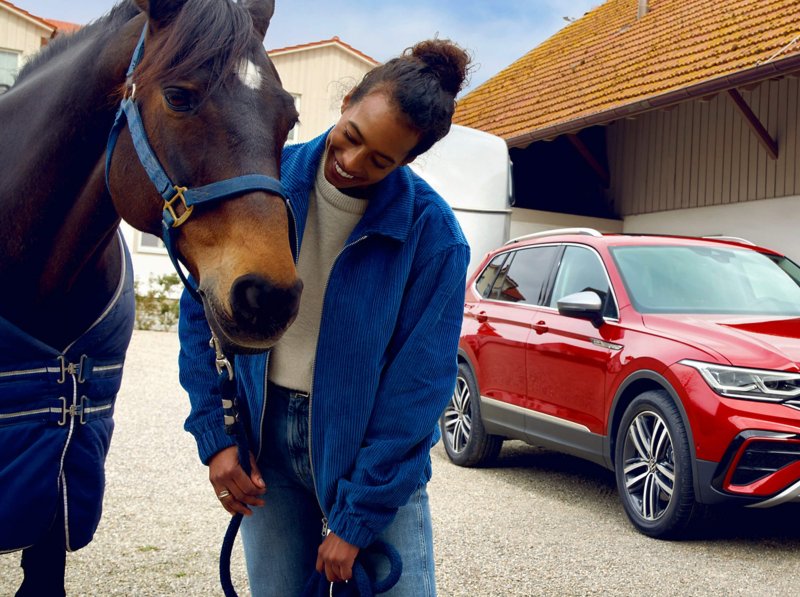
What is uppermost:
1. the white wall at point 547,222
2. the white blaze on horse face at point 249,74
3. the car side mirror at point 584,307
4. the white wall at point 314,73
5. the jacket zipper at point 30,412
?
the white wall at point 314,73

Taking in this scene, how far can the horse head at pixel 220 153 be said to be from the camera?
1.49 m

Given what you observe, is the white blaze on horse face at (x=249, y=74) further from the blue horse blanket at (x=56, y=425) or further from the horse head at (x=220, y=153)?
the blue horse blanket at (x=56, y=425)

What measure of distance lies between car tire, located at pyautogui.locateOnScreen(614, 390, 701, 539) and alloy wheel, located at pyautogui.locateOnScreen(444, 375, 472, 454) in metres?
1.87

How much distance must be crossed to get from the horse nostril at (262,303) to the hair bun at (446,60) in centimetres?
70

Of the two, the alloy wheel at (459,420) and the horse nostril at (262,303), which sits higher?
the horse nostril at (262,303)

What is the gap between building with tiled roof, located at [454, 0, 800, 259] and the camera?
33.3 feet

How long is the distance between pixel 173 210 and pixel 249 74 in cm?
36

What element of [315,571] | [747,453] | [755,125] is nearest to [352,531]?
[315,571]

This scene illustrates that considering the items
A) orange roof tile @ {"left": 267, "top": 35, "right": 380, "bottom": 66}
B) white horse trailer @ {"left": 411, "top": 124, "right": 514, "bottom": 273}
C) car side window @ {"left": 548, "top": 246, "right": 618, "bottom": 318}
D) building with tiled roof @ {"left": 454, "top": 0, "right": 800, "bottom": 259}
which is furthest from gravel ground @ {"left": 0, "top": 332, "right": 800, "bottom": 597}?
orange roof tile @ {"left": 267, "top": 35, "right": 380, "bottom": 66}

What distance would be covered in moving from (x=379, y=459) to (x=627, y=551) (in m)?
2.96

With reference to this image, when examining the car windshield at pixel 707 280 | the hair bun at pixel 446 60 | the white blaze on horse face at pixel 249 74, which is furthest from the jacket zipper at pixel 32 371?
the car windshield at pixel 707 280

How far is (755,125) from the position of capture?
10.2 meters

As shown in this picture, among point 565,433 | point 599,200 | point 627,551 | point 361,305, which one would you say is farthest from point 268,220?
point 599,200

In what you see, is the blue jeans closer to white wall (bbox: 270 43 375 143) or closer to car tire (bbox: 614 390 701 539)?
car tire (bbox: 614 390 701 539)
